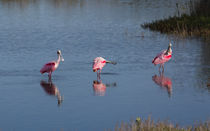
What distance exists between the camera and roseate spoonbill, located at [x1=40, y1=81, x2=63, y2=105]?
42.6 feet

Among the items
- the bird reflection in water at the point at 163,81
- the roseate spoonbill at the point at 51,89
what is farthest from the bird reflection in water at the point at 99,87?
the bird reflection in water at the point at 163,81

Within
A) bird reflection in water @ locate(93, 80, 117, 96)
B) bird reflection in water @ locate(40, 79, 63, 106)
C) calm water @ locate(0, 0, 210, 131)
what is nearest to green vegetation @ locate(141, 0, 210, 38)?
calm water @ locate(0, 0, 210, 131)

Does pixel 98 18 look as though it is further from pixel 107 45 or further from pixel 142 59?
pixel 142 59

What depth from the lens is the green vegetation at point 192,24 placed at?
2594 cm

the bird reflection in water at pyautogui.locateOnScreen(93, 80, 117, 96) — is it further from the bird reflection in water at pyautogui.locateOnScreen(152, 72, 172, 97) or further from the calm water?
the bird reflection in water at pyautogui.locateOnScreen(152, 72, 172, 97)

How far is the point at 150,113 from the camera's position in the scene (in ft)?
37.2

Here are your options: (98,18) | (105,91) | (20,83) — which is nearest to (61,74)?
(20,83)

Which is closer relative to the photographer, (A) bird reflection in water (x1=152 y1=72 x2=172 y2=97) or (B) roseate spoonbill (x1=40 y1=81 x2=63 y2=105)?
(B) roseate spoonbill (x1=40 y1=81 x2=63 y2=105)

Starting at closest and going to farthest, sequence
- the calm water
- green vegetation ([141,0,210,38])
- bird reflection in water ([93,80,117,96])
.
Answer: the calm water, bird reflection in water ([93,80,117,96]), green vegetation ([141,0,210,38])

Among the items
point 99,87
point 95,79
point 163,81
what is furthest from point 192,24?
point 99,87

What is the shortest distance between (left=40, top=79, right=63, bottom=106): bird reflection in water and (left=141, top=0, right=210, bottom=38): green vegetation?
12.0 metres

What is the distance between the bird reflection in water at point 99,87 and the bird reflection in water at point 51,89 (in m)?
0.90

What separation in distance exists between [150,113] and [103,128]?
151cm

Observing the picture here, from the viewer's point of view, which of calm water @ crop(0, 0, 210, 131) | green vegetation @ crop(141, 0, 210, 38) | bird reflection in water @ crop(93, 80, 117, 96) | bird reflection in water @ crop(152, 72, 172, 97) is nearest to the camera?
calm water @ crop(0, 0, 210, 131)
